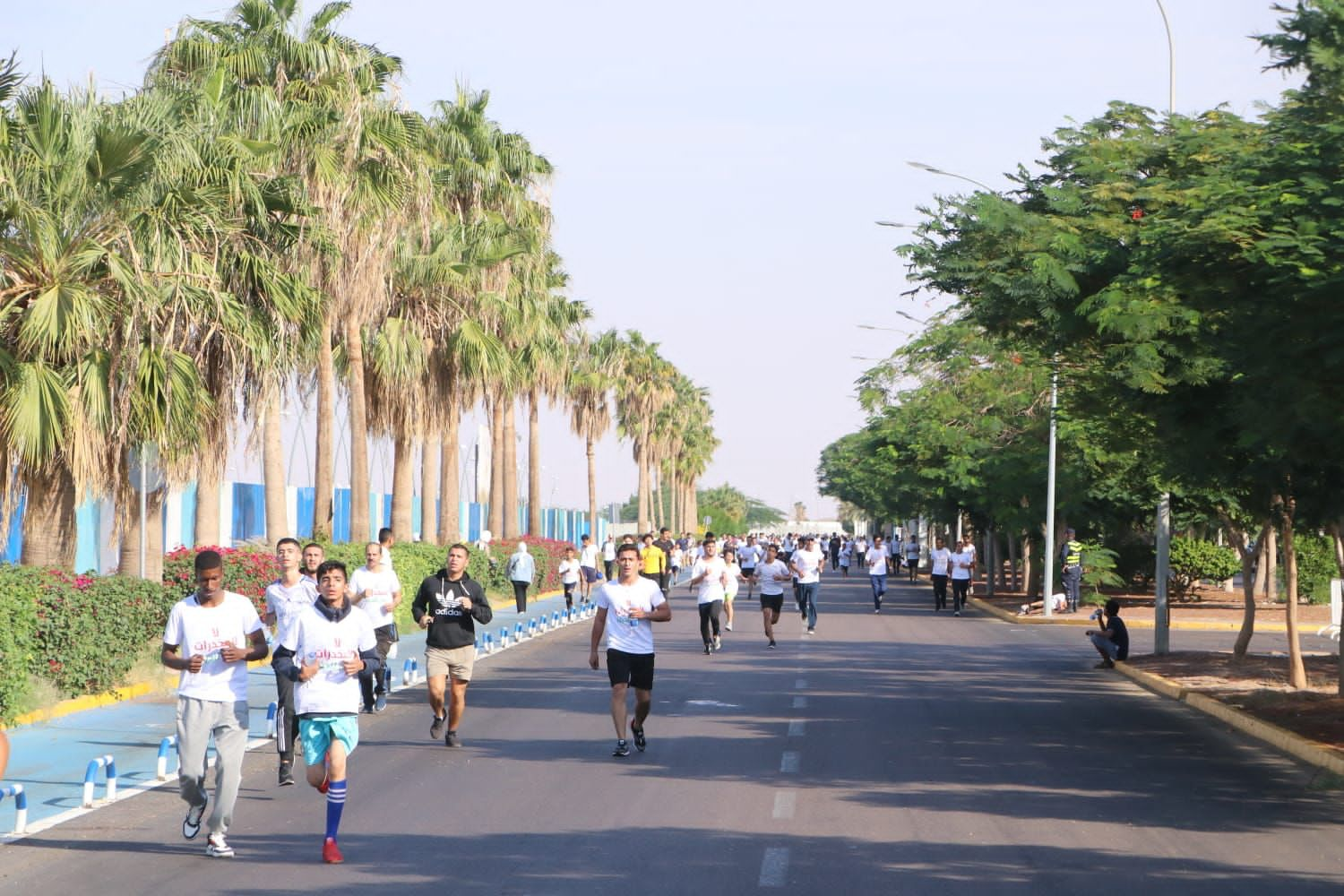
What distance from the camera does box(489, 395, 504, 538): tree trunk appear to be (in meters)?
47.9

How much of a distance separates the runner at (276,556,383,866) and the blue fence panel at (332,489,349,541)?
36.0 m

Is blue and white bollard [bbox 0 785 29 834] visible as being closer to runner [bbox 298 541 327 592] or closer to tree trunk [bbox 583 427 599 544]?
runner [bbox 298 541 327 592]

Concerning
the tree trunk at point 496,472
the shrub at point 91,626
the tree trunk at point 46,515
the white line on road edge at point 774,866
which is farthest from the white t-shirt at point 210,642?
the tree trunk at point 496,472

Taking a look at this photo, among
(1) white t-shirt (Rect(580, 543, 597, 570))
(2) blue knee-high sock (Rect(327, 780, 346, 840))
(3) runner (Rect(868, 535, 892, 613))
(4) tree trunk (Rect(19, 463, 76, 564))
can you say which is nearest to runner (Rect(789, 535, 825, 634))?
(3) runner (Rect(868, 535, 892, 613))

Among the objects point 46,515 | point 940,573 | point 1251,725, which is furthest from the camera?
point 940,573

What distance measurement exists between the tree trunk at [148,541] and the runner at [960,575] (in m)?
24.5

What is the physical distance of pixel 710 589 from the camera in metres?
27.0

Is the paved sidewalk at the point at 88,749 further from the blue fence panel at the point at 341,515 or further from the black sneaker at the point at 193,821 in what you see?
the blue fence panel at the point at 341,515

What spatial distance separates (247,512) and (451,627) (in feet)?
80.6

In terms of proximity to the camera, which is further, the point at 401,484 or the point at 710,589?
the point at 401,484

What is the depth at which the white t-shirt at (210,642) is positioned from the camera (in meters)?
9.76

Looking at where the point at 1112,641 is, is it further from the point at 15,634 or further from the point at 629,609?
the point at 15,634

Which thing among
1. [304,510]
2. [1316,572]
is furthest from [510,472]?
[1316,572]

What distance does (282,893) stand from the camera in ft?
28.2
